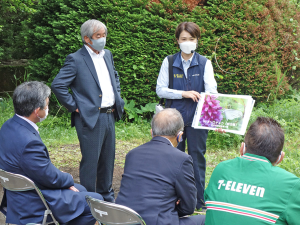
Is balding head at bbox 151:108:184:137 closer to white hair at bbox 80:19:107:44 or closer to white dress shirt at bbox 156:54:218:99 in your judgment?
white dress shirt at bbox 156:54:218:99

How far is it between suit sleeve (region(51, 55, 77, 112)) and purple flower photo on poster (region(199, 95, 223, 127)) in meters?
1.43

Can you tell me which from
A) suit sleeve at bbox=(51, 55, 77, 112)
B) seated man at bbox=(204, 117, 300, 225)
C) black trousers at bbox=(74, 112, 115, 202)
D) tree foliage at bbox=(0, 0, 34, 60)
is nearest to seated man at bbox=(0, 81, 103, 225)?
suit sleeve at bbox=(51, 55, 77, 112)

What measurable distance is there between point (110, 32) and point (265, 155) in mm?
5952

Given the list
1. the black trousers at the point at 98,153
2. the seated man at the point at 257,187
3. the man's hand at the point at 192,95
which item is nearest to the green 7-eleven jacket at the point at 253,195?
the seated man at the point at 257,187

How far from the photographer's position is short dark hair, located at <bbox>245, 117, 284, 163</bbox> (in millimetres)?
2051

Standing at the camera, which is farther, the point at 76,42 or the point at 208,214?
the point at 76,42

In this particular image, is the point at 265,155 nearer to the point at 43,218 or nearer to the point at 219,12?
the point at 43,218

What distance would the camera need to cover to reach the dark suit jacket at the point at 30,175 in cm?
267

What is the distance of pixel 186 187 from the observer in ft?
8.28

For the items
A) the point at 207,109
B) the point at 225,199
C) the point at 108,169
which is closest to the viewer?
the point at 225,199

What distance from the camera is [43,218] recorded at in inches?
110

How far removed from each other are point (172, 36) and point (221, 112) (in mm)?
4027

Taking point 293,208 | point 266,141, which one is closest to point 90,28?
point 266,141

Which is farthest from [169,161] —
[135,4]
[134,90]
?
[135,4]
